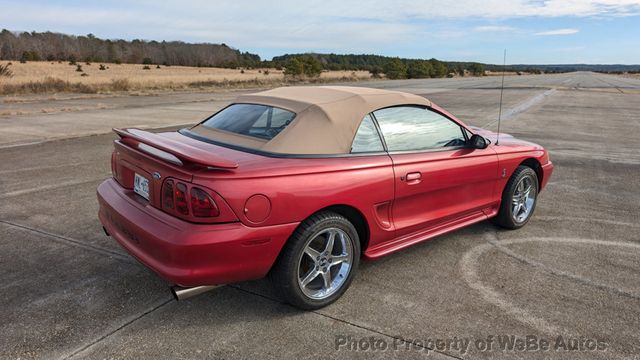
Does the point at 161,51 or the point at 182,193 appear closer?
the point at 182,193

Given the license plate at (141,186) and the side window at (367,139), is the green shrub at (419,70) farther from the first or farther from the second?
the license plate at (141,186)

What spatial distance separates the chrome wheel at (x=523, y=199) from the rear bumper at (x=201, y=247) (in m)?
2.85

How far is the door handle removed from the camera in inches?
138

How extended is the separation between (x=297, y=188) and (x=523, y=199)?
9.84 ft

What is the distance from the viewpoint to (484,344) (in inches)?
110

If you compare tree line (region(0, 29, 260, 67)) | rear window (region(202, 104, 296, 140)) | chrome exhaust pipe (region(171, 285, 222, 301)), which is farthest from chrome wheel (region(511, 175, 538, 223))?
tree line (region(0, 29, 260, 67))

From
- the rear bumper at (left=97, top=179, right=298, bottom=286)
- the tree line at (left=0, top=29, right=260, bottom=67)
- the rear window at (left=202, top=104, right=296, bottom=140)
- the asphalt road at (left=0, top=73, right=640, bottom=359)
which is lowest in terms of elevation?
the asphalt road at (left=0, top=73, right=640, bottom=359)

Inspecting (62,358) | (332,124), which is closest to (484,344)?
(332,124)

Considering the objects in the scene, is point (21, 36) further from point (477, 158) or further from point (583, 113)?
point (477, 158)

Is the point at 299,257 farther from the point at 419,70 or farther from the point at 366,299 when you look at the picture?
the point at 419,70

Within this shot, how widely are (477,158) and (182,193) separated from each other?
262cm

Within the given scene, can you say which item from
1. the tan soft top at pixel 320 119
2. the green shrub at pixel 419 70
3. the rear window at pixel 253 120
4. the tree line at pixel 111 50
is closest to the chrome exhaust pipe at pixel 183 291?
the tan soft top at pixel 320 119

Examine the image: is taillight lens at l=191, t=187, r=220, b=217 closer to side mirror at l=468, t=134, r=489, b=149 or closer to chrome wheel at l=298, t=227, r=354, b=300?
chrome wheel at l=298, t=227, r=354, b=300

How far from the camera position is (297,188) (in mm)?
2865
